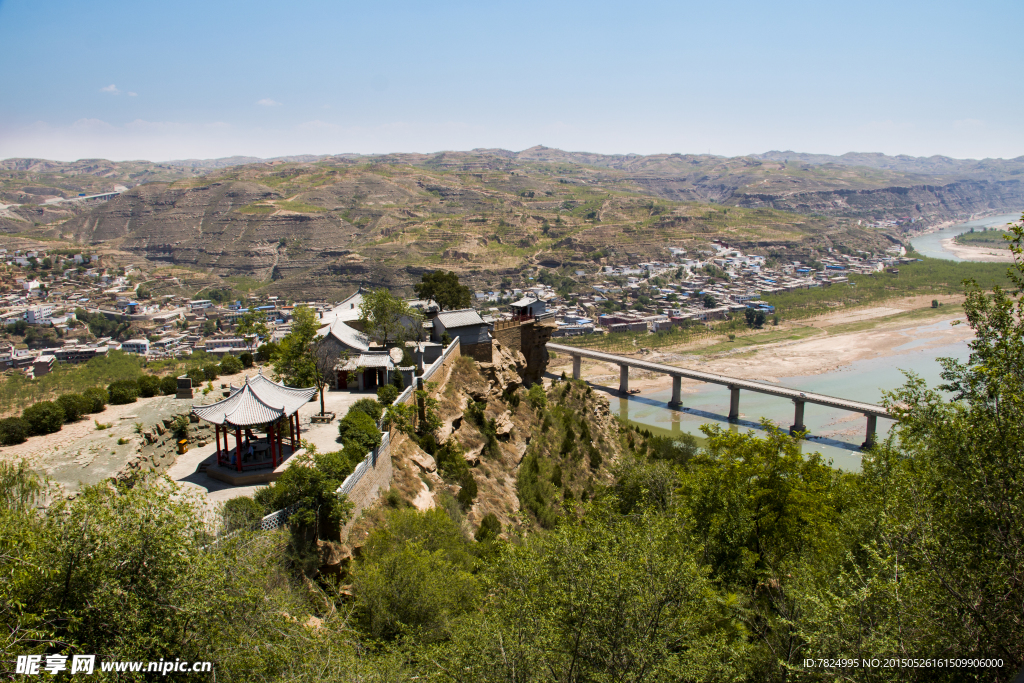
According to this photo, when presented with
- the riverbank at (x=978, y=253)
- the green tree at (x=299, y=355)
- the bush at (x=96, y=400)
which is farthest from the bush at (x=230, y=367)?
the riverbank at (x=978, y=253)

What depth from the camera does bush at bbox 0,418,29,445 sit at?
18938mm

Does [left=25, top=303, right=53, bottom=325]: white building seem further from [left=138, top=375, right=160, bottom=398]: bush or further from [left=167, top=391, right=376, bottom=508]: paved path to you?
[left=167, top=391, right=376, bottom=508]: paved path

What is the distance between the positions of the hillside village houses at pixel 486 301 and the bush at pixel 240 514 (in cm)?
2302

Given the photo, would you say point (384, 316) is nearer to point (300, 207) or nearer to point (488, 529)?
point (488, 529)

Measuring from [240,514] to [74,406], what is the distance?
12652 mm

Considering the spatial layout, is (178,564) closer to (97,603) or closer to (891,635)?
(97,603)

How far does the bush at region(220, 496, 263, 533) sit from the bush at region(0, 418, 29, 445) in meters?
10.1

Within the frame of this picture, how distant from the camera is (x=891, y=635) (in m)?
9.16

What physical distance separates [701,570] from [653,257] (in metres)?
132

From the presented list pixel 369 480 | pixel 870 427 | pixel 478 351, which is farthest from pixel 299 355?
pixel 870 427

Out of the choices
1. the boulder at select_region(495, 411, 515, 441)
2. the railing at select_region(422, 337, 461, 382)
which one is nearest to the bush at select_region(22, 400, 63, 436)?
the railing at select_region(422, 337, 461, 382)

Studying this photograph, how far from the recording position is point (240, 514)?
13.5 meters

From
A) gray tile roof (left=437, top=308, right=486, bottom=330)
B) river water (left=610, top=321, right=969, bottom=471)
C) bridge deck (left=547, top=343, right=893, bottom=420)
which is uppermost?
gray tile roof (left=437, top=308, right=486, bottom=330)

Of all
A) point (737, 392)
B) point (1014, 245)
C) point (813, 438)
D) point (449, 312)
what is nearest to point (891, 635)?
point (1014, 245)
